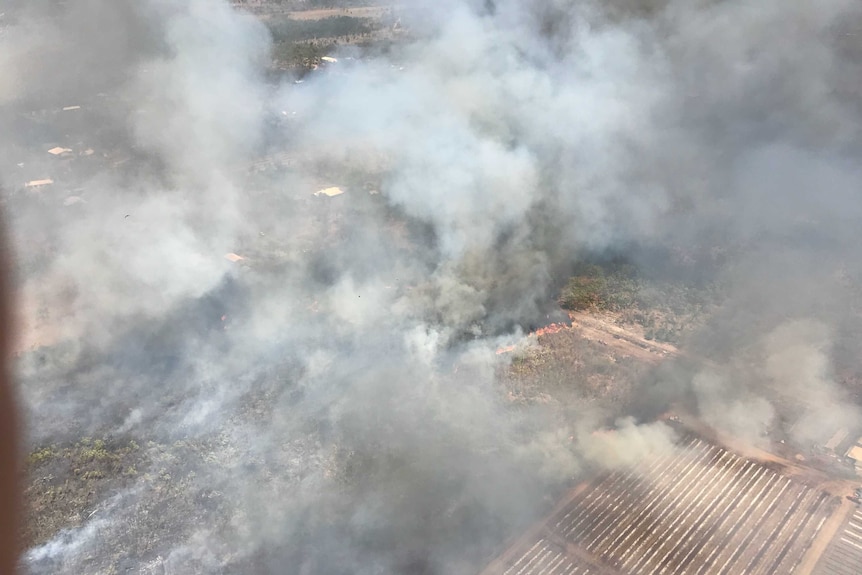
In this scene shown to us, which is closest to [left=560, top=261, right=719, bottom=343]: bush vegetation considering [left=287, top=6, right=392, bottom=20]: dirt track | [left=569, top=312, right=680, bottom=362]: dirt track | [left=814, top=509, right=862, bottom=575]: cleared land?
[left=569, top=312, right=680, bottom=362]: dirt track

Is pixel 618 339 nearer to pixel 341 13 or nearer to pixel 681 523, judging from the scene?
pixel 681 523

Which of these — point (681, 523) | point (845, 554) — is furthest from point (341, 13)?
point (845, 554)

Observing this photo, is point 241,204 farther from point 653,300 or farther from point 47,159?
point 653,300

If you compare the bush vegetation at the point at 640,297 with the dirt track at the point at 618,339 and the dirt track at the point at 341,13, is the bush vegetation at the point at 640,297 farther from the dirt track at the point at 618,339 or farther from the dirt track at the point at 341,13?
the dirt track at the point at 341,13

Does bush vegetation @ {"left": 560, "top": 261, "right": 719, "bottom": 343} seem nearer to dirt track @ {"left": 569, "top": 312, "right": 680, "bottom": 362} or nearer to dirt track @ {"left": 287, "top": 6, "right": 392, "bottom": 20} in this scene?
dirt track @ {"left": 569, "top": 312, "right": 680, "bottom": 362}

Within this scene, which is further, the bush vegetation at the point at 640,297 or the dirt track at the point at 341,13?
the dirt track at the point at 341,13

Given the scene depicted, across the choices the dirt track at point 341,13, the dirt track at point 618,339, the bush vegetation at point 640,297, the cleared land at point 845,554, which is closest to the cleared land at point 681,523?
the cleared land at point 845,554
